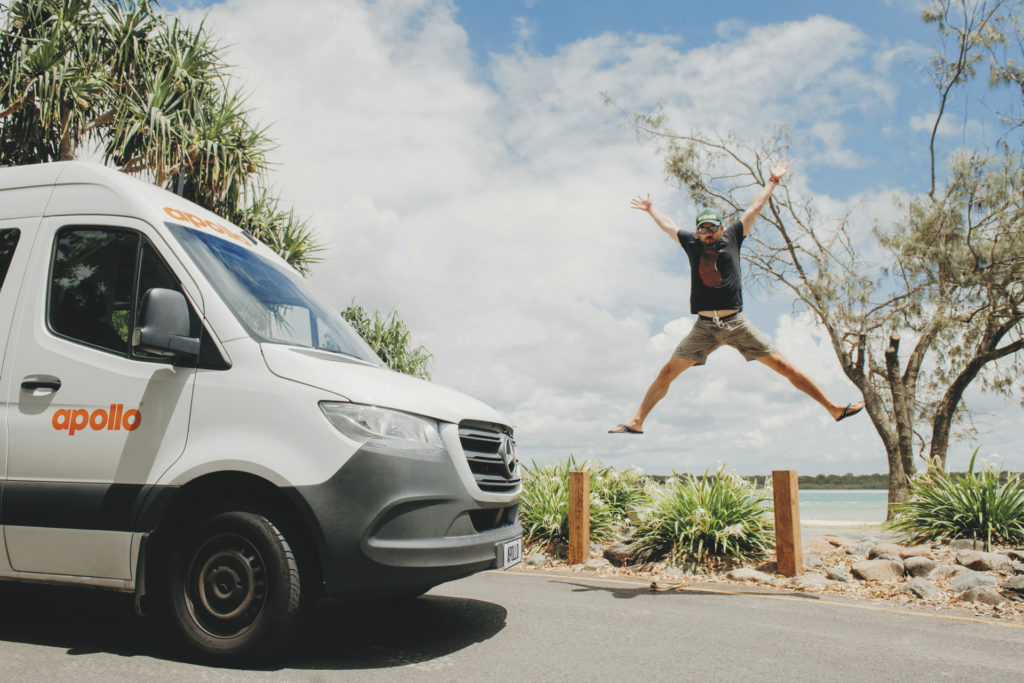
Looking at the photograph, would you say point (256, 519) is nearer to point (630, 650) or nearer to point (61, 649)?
point (61, 649)

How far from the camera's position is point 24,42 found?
13195 mm

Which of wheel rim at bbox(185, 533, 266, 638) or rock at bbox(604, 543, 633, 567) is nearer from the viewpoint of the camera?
wheel rim at bbox(185, 533, 266, 638)

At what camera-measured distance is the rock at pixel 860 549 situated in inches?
296

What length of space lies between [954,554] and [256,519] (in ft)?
21.3

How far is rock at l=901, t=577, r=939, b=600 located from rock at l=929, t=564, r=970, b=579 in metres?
0.31

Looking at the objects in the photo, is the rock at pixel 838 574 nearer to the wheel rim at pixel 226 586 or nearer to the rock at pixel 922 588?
the rock at pixel 922 588

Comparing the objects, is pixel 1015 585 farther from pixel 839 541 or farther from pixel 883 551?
pixel 839 541

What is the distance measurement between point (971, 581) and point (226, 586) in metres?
5.69

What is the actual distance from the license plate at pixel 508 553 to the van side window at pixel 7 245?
3.27m

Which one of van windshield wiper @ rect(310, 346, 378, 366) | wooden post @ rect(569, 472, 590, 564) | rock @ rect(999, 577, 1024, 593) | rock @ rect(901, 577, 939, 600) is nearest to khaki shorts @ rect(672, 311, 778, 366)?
wooden post @ rect(569, 472, 590, 564)

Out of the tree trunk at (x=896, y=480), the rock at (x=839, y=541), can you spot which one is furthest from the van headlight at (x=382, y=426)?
the tree trunk at (x=896, y=480)

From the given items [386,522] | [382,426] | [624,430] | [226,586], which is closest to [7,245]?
[226,586]

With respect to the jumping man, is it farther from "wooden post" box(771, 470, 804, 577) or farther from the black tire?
the black tire

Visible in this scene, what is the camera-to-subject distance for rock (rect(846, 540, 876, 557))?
7.52 m
